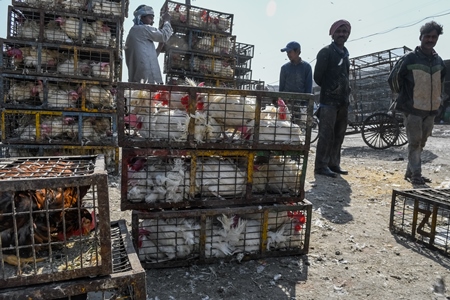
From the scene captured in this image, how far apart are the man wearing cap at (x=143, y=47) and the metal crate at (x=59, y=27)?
0.81 meters

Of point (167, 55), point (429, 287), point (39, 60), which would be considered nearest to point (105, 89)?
point (39, 60)

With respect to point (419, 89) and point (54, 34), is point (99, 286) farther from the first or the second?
point (419, 89)

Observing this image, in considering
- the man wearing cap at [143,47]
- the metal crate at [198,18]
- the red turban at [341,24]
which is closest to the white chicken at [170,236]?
the man wearing cap at [143,47]

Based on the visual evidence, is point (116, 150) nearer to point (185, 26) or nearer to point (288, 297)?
point (288, 297)

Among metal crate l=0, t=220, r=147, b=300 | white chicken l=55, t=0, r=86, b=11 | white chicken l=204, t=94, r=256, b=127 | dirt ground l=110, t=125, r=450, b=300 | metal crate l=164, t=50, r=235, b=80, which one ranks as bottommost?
dirt ground l=110, t=125, r=450, b=300

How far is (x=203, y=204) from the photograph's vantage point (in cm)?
246

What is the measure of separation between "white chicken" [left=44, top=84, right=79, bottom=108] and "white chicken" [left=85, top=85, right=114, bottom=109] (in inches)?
7.7

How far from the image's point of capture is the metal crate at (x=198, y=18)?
8.57m

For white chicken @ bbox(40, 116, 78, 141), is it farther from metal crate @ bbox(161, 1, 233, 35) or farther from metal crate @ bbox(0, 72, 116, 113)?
metal crate @ bbox(161, 1, 233, 35)

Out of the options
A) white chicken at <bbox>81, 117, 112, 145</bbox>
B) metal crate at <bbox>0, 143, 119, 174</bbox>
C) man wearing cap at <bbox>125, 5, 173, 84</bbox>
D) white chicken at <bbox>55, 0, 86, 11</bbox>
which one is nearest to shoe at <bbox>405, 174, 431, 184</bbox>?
man wearing cap at <bbox>125, 5, 173, 84</bbox>

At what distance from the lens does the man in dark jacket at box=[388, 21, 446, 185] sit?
491 centimetres

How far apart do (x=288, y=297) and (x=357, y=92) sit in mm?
9176

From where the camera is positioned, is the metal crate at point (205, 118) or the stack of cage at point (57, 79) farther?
the stack of cage at point (57, 79)

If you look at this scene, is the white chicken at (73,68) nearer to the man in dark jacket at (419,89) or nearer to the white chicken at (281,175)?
the white chicken at (281,175)
